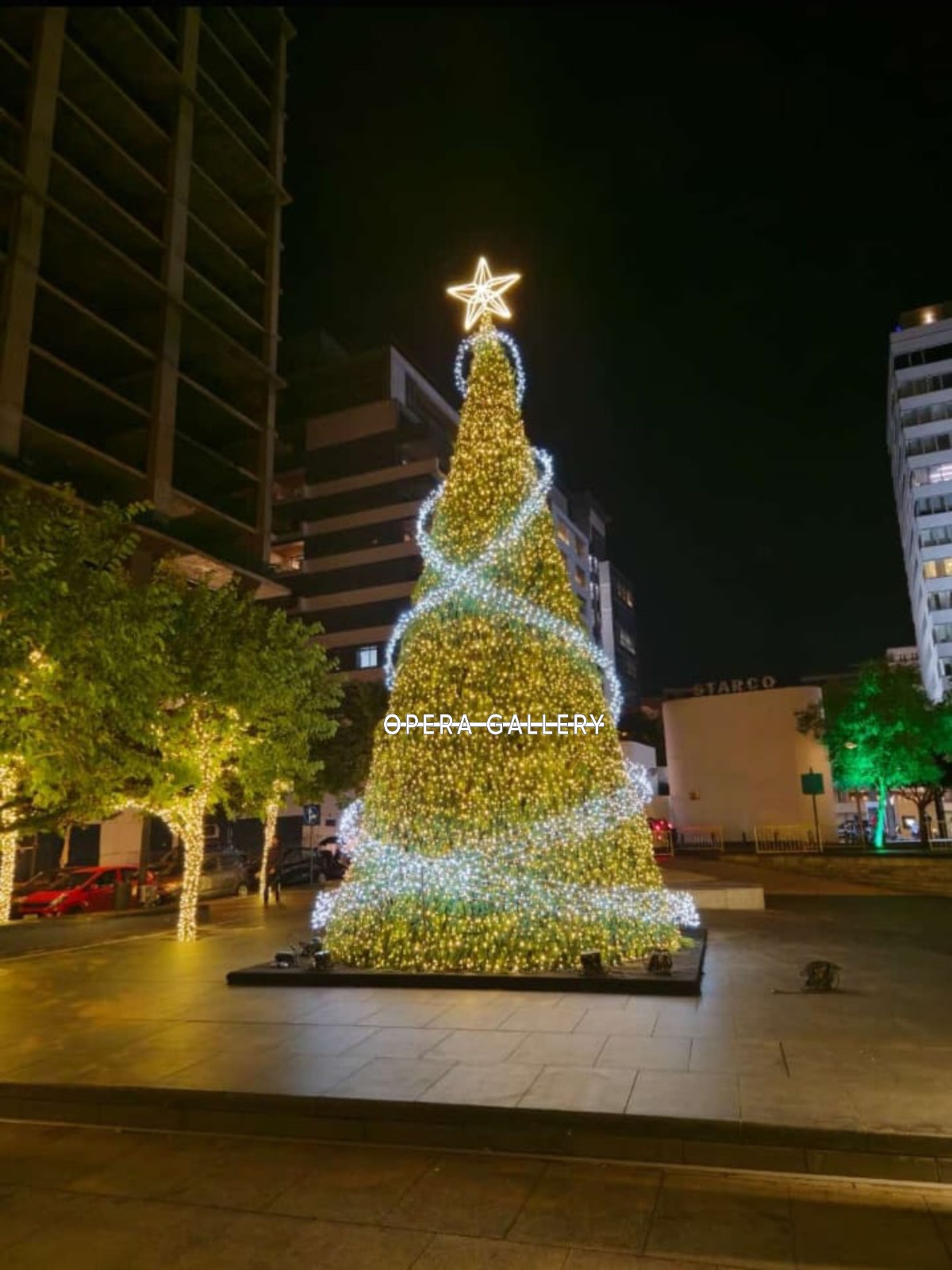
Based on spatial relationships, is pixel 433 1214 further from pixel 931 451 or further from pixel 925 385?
pixel 925 385

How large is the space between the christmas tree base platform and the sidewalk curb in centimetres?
374

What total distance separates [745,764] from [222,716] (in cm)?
2436

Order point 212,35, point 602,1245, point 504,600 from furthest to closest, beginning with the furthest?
point 212,35
point 504,600
point 602,1245

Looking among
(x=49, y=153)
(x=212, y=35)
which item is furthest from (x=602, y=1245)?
(x=212, y=35)

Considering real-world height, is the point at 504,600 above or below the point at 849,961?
above

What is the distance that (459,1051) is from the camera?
7.13 metres

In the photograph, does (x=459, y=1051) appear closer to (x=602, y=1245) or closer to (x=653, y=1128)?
(x=653, y=1128)

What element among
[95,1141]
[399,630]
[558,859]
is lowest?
[95,1141]

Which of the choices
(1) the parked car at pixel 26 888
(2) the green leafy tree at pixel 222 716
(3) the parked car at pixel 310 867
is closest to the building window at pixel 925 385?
(3) the parked car at pixel 310 867

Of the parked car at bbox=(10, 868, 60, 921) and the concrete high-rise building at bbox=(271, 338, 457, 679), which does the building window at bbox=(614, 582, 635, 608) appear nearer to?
the concrete high-rise building at bbox=(271, 338, 457, 679)

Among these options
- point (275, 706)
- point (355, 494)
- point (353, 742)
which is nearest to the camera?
point (275, 706)

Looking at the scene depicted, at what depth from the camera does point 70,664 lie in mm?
11258

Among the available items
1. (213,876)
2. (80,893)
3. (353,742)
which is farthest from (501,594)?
(353,742)

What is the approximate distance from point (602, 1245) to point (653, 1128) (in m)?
1.38
